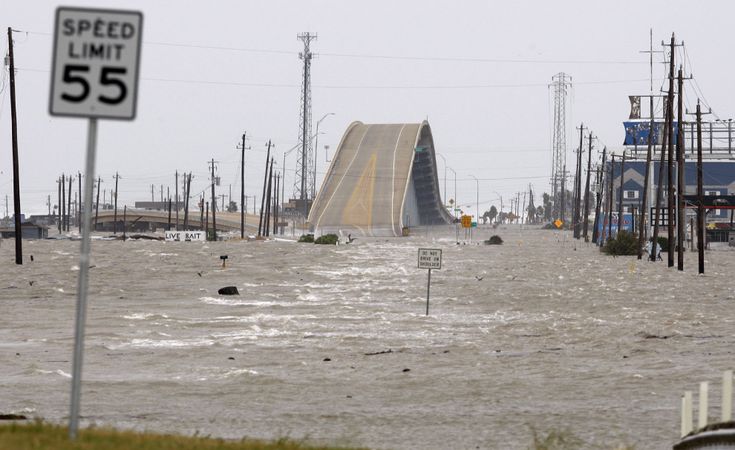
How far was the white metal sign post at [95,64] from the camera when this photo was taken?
9836 mm

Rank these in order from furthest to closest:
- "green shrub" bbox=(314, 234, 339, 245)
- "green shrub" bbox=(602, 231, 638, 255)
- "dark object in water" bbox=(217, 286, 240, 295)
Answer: "green shrub" bbox=(314, 234, 339, 245) → "green shrub" bbox=(602, 231, 638, 255) → "dark object in water" bbox=(217, 286, 240, 295)

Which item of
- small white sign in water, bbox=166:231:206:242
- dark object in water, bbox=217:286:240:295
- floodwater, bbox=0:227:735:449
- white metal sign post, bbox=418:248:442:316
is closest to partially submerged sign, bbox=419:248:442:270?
white metal sign post, bbox=418:248:442:316

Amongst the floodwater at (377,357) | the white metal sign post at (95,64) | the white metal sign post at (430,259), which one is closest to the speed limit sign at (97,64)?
the white metal sign post at (95,64)

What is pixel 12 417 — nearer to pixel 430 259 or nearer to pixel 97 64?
pixel 97 64

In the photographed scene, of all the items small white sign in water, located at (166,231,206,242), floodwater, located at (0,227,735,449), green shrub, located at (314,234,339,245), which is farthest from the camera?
small white sign in water, located at (166,231,206,242)

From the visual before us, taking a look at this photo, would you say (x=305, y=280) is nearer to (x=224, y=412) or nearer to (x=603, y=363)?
(x=603, y=363)

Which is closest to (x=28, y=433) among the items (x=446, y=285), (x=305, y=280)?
(x=446, y=285)

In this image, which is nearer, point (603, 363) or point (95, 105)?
point (95, 105)

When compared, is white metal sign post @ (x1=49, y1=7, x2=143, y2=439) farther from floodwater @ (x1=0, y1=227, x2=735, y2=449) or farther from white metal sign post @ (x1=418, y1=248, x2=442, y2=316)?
white metal sign post @ (x1=418, y1=248, x2=442, y2=316)

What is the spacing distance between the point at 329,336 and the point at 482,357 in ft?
18.9

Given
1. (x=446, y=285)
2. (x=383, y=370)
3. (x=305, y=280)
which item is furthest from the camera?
(x=305, y=280)

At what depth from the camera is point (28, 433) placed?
11.3m

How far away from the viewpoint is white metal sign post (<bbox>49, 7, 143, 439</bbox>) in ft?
32.3

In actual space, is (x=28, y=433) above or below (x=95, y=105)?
below
